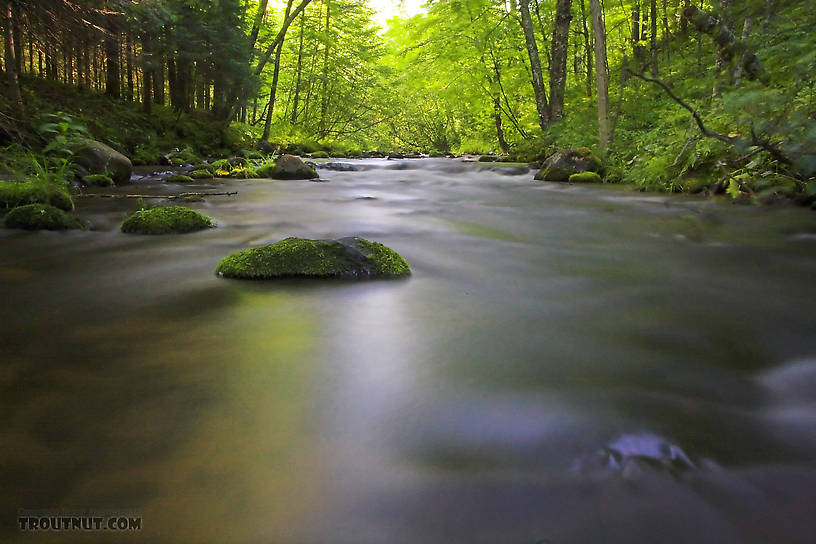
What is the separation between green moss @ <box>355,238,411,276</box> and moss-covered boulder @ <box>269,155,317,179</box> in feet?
28.1

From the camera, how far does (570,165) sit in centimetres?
1149

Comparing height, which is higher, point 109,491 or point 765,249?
point 765,249

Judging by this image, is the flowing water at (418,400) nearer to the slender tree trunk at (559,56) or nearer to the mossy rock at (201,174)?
the mossy rock at (201,174)

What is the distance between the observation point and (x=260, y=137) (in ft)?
71.7

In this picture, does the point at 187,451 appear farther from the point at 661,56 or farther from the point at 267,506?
the point at 661,56

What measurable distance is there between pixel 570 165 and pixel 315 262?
A: 9.27 m

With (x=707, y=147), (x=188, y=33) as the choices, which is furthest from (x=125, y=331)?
(x=188, y=33)

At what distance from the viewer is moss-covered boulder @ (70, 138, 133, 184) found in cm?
858

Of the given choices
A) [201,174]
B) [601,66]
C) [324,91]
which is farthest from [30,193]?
[324,91]

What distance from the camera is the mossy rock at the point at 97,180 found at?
27.3 ft

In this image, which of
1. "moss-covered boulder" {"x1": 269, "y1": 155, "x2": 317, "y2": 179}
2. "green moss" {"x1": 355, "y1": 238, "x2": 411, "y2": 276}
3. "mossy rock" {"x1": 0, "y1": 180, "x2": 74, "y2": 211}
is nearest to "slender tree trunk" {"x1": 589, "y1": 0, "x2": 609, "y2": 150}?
"moss-covered boulder" {"x1": 269, "y1": 155, "x2": 317, "y2": 179}

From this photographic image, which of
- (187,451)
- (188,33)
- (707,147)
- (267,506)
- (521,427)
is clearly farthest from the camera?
(188,33)

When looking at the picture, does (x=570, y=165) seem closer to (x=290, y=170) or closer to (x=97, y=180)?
(x=290, y=170)

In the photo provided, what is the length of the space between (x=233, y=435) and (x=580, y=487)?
1.04m
